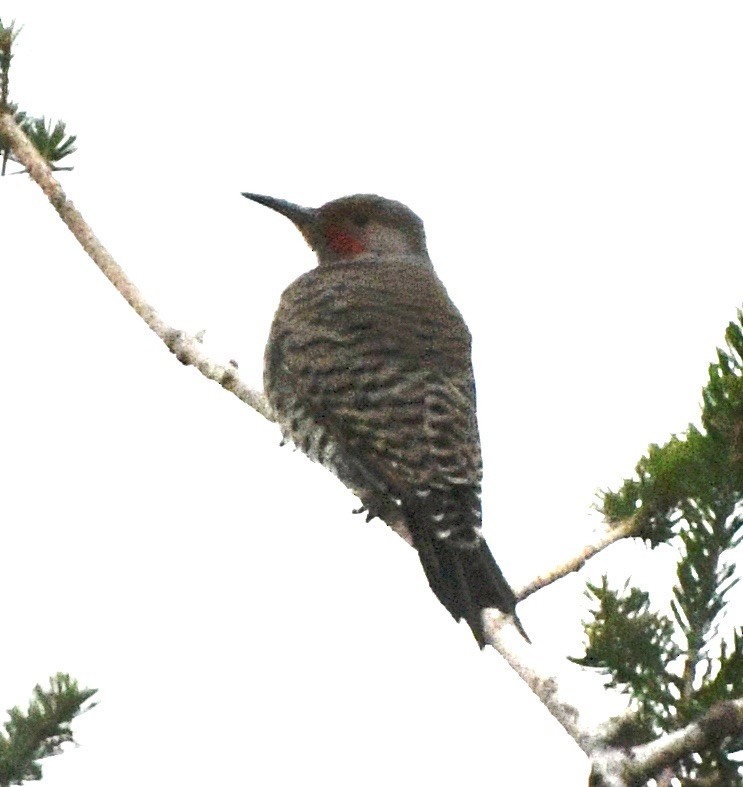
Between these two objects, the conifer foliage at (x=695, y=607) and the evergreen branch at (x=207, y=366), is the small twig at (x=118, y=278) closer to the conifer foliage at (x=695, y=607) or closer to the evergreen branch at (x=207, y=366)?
the evergreen branch at (x=207, y=366)

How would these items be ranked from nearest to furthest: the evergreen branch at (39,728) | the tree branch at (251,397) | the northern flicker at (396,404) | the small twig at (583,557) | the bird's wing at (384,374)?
the evergreen branch at (39,728) → the tree branch at (251,397) → the small twig at (583,557) → the northern flicker at (396,404) → the bird's wing at (384,374)

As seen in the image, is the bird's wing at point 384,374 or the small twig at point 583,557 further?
the bird's wing at point 384,374

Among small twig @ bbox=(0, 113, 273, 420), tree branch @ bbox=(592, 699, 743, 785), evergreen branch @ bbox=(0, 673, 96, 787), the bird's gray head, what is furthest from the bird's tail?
the bird's gray head

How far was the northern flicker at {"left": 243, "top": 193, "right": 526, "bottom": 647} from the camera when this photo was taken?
354 cm

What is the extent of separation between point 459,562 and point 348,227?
7.58 feet

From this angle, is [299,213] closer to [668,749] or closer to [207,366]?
[207,366]

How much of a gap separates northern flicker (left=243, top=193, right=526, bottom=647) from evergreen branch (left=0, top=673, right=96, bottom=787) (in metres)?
1.55

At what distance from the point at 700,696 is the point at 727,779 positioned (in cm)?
19

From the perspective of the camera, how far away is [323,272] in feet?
16.3

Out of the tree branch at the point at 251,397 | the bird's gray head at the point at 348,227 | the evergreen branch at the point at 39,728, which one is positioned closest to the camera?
the evergreen branch at the point at 39,728

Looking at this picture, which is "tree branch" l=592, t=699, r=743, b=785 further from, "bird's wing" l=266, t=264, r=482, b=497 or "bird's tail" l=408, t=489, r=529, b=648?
"bird's wing" l=266, t=264, r=482, b=497

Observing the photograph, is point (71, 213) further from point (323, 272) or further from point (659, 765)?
point (659, 765)

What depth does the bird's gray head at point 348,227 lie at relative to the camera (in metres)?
5.44

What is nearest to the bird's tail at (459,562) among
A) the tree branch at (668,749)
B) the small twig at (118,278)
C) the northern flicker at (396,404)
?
the northern flicker at (396,404)
